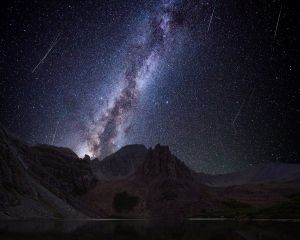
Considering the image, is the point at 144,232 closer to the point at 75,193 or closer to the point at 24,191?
the point at 24,191

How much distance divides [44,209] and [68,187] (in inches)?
3300

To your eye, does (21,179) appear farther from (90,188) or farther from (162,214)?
(90,188)

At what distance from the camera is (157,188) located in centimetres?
19175

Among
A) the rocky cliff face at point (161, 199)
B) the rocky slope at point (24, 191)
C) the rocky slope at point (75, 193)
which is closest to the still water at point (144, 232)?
the rocky slope at point (24, 191)

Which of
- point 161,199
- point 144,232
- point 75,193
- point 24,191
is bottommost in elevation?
point 161,199

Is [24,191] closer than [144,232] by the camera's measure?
No

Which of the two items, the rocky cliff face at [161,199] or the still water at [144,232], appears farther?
the rocky cliff face at [161,199]

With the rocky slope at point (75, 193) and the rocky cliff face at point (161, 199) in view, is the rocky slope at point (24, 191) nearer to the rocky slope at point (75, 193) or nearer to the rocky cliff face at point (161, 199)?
the rocky slope at point (75, 193)

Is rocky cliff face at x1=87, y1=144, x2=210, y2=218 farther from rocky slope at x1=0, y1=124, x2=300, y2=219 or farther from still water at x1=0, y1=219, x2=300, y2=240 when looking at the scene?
still water at x1=0, y1=219, x2=300, y2=240

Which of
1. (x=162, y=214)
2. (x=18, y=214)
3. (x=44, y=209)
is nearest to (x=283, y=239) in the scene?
(x=18, y=214)

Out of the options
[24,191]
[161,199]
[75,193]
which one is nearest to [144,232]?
[24,191]

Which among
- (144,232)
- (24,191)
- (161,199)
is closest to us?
(144,232)

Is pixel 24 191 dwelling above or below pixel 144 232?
above

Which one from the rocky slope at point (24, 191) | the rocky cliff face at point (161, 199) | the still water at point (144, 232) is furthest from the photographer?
the rocky cliff face at point (161, 199)
